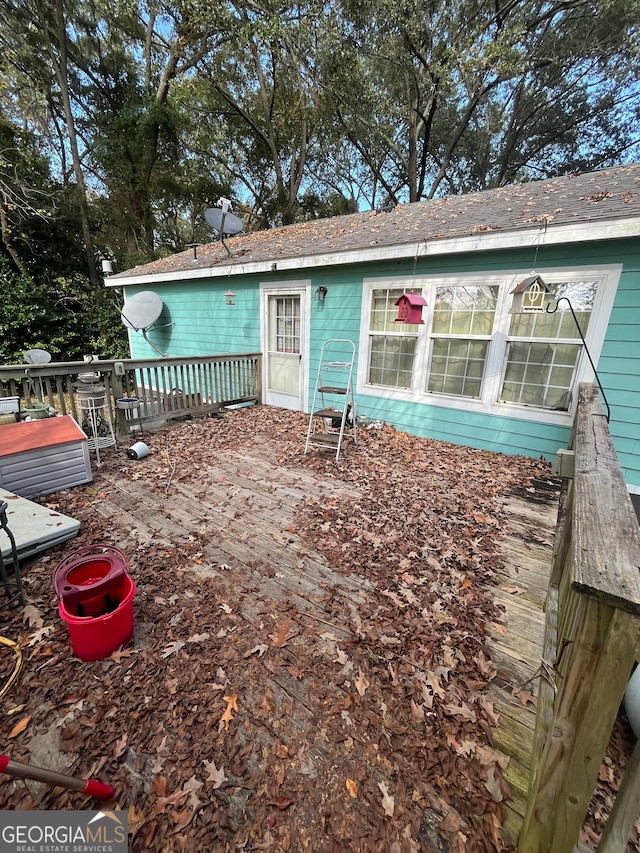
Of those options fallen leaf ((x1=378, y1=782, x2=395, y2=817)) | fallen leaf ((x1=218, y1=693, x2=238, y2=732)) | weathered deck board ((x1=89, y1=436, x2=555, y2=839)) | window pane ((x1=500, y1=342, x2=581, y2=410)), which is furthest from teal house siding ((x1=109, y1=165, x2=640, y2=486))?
fallen leaf ((x1=218, y1=693, x2=238, y2=732))

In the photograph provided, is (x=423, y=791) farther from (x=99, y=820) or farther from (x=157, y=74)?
(x=157, y=74)

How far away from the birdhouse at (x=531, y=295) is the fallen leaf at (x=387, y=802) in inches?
150

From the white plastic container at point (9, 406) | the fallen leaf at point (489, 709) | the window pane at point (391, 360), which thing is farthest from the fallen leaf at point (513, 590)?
the white plastic container at point (9, 406)

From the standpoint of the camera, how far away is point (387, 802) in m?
1.38

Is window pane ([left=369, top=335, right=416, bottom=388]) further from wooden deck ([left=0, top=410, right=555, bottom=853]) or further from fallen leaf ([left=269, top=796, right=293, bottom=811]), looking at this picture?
fallen leaf ([left=269, top=796, right=293, bottom=811])

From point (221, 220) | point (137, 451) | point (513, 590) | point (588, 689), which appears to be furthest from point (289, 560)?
point (221, 220)

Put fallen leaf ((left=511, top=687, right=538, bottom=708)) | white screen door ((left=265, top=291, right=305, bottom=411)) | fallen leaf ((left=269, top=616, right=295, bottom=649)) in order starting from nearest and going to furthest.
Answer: fallen leaf ((left=511, top=687, right=538, bottom=708)) < fallen leaf ((left=269, top=616, right=295, bottom=649)) < white screen door ((left=265, top=291, right=305, bottom=411))

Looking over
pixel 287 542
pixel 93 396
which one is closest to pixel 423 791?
pixel 287 542

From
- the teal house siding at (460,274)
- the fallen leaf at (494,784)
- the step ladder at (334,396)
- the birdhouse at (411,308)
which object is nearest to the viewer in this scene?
the fallen leaf at (494,784)

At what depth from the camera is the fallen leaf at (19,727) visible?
1586 millimetres

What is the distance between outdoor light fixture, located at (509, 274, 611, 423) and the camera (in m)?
3.56

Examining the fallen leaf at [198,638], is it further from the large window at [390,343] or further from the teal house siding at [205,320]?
the teal house siding at [205,320]

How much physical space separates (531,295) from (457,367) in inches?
56.0

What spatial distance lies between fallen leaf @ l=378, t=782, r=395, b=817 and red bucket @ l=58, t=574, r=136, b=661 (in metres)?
1.46
